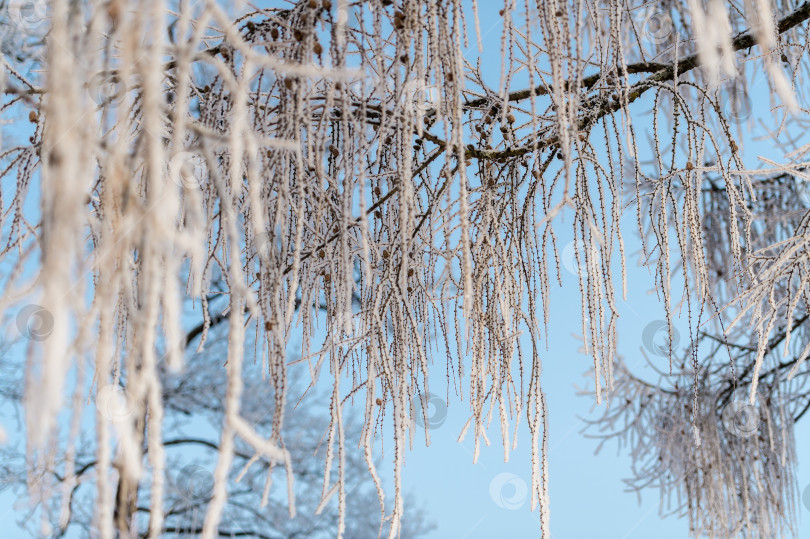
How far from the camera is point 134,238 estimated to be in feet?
1.25

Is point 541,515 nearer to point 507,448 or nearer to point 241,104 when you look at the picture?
point 507,448

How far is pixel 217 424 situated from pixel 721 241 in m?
2.94

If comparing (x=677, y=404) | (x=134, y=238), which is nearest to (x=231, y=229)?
(x=134, y=238)
